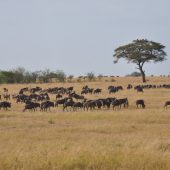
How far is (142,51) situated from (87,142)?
65315 mm

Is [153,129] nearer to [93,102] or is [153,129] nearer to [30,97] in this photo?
[93,102]

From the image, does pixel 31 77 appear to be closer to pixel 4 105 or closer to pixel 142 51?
pixel 142 51

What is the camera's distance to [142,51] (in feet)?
270

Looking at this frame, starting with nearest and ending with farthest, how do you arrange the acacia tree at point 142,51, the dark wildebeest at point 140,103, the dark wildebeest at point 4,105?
the dark wildebeest at point 4,105
the dark wildebeest at point 140,103
the acacia tree at point 142,51

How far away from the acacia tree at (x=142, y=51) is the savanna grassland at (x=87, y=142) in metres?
37.8

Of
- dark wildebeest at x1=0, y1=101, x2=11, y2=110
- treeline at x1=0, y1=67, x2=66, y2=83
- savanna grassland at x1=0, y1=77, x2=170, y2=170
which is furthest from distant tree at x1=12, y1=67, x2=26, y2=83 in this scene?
dark wildebeest at x1=0, y1=101, x2=11, y2=110

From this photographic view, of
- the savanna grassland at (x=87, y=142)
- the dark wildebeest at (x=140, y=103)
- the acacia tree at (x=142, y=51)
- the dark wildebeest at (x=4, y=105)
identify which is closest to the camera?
the savanna grassland at (x=87, y=142)

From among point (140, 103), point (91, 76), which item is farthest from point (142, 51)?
point (140, 103)

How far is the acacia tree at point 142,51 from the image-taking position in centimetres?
8175

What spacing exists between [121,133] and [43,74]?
72.6 metres

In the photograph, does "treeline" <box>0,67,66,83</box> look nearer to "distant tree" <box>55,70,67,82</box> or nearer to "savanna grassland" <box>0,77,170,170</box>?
"distant tree" <box>55,70,67,82</box>

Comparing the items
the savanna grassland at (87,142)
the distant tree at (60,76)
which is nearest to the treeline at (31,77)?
the distant tree at (60,76)

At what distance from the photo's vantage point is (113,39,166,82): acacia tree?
268 ft

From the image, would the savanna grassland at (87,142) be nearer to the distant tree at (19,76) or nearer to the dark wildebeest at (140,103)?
the dark wildebeest at (140,103)
